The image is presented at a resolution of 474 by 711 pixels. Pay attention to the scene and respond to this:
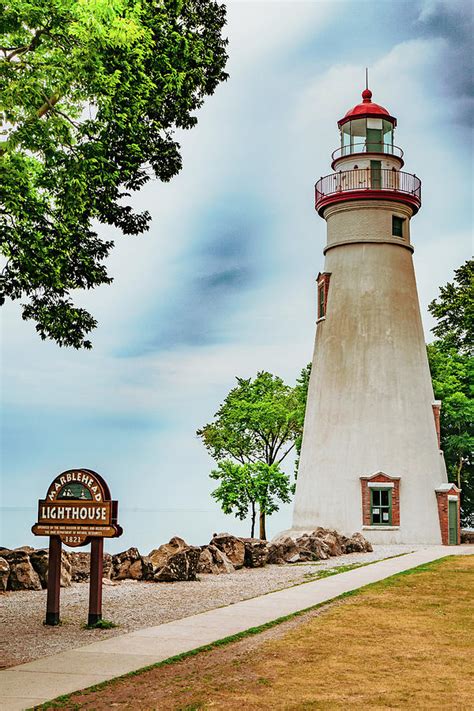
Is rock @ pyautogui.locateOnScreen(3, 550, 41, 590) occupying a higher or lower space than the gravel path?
higher

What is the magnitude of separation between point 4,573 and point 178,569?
407cm

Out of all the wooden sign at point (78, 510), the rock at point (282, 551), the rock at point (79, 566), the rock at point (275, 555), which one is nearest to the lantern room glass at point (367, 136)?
the rock at point (282, 551)

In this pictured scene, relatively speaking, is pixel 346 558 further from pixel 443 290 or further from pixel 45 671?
pixel 443 290

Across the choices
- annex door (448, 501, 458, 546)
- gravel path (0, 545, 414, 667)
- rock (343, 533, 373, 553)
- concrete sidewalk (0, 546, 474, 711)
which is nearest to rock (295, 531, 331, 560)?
rock (343, 533, 373, 553)

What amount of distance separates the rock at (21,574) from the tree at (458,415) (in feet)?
85.2

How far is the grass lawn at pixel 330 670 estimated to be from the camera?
8641mm

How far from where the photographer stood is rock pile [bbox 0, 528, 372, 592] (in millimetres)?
18359

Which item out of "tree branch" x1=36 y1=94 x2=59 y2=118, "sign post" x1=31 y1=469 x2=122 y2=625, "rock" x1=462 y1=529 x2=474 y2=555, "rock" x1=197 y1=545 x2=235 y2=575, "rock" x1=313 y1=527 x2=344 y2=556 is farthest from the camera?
"rock" x1=462 y1=529 x2=474 y2=555

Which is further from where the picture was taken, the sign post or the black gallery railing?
the black gallery railing

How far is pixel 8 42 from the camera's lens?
15.1m

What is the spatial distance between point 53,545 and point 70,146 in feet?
23.3

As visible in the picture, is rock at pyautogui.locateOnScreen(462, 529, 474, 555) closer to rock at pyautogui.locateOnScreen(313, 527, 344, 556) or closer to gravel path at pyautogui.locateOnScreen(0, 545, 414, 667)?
rock at pyautogui.locateOnScreen(313, 527, 344, 556)

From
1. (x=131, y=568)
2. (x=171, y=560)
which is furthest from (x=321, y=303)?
(x=131, y=568)

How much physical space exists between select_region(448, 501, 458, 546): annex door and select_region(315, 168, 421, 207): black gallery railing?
12906 millimetres
